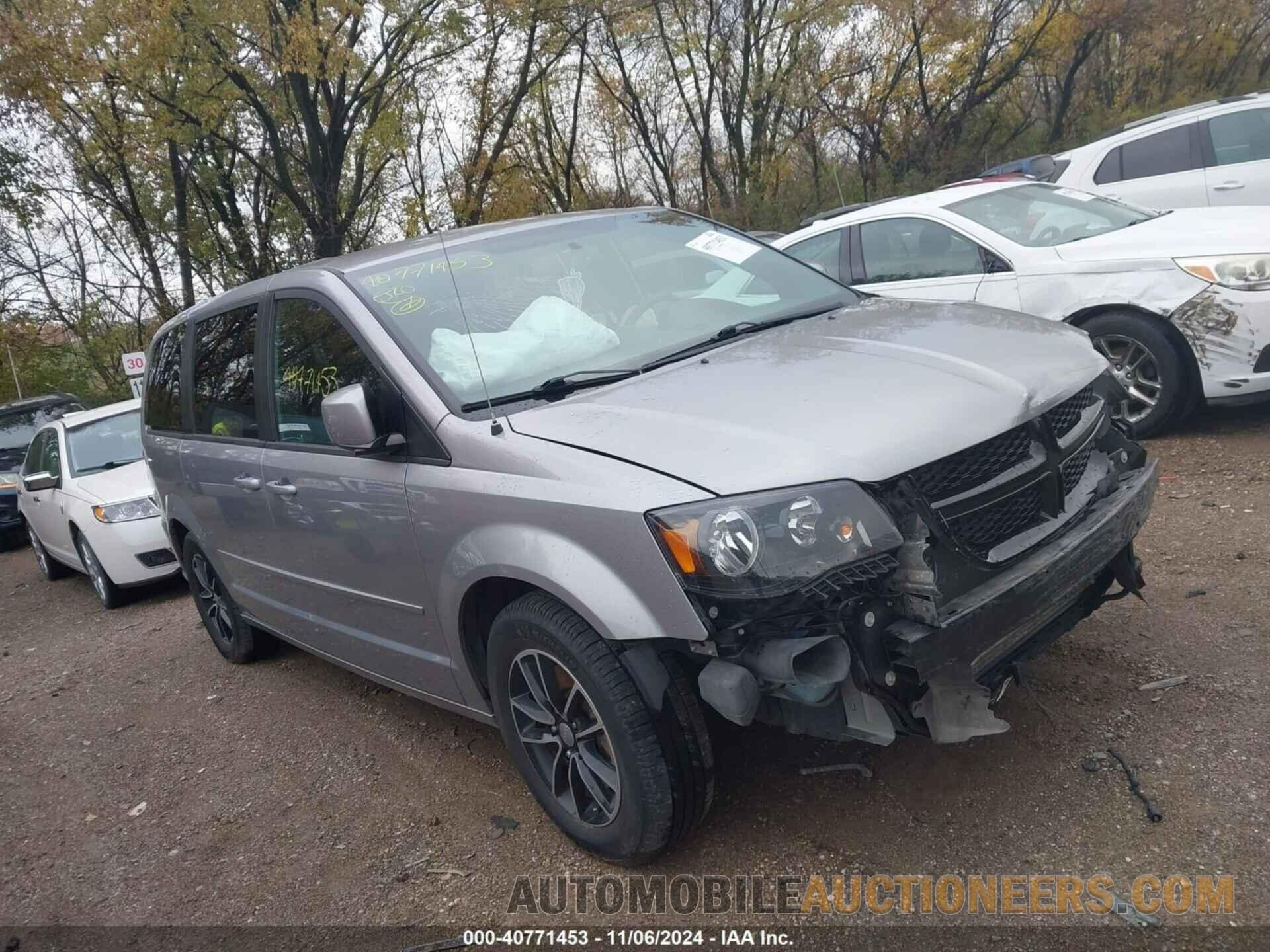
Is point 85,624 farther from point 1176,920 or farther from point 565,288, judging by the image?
point 1176,920

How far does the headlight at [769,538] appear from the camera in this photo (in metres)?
2.24

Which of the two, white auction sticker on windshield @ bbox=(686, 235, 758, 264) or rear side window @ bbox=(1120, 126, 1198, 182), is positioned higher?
white auction sticker on windshield @ bbox=(686, 235, 758, 264)

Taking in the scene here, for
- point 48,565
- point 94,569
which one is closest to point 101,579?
point 94,569

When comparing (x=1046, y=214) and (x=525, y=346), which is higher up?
(x=525, y=346)

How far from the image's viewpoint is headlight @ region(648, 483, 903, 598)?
2.24m

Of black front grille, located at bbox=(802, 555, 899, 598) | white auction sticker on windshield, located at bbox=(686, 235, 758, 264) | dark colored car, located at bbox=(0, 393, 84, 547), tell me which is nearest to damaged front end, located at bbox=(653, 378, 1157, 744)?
black front grille, located at bbox=(802, 555, 899, 598)

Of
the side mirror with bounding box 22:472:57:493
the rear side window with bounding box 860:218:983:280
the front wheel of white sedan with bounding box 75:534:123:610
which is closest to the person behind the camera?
the rear side window with bounding box 860:218:983:280

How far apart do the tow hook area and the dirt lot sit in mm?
430

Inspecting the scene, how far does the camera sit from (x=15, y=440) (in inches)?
490

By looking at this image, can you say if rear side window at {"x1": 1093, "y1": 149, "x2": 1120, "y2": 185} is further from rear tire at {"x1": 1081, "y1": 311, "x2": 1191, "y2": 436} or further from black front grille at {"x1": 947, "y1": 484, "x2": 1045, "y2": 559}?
black front grille at {"x1": 947, "y1": 484, "x2": 1045, "y2": 559}

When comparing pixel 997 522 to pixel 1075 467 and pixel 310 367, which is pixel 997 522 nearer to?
pixel 1075 467

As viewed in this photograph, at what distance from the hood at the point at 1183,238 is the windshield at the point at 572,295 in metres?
2.68

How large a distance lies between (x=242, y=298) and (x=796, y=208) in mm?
22413

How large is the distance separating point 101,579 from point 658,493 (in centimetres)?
668
